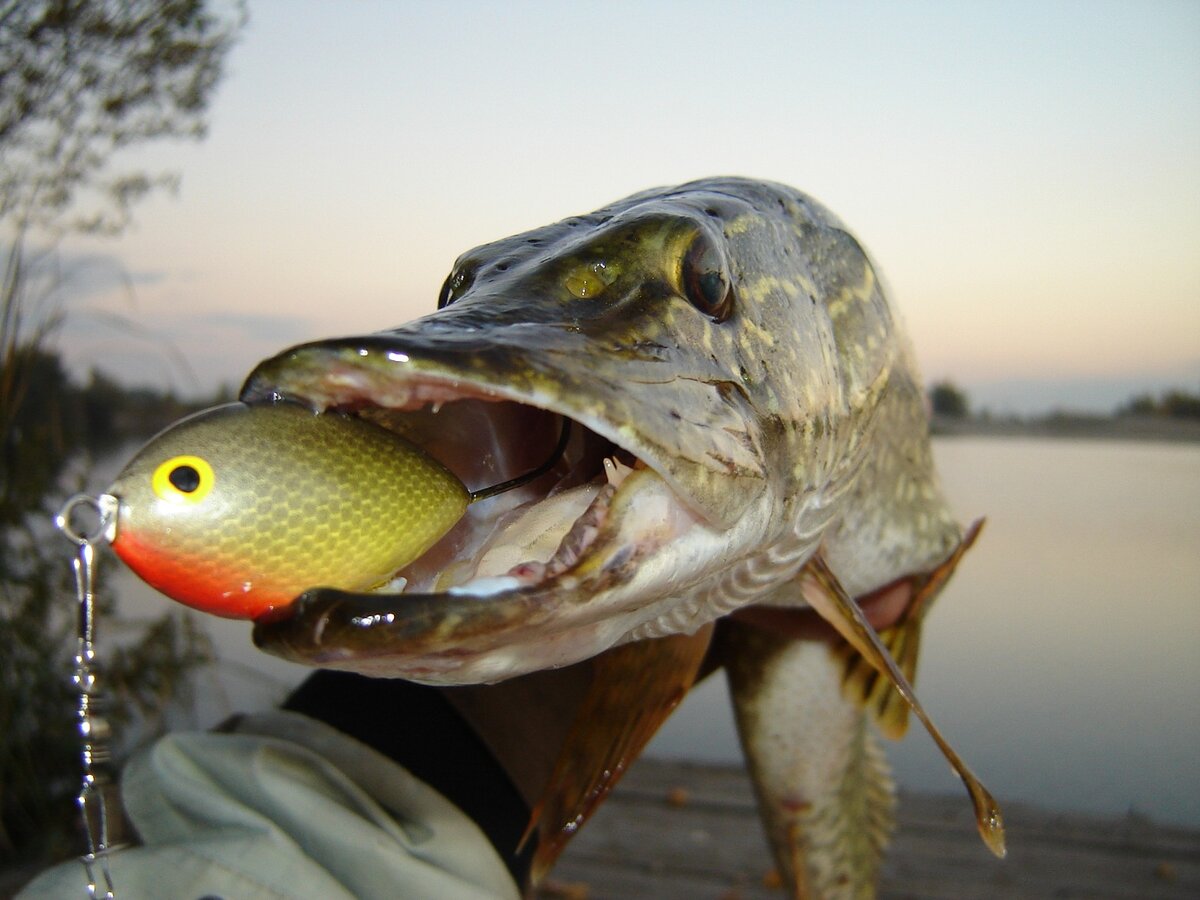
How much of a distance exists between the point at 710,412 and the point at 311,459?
30 cm

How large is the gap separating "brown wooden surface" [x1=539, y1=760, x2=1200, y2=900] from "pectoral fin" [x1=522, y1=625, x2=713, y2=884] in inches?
76.7

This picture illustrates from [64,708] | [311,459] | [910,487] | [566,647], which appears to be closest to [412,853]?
[566,647]

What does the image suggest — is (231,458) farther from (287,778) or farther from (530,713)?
(530,713)

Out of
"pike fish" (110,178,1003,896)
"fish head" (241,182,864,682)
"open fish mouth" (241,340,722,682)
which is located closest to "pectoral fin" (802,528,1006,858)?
"pike fish" (110,178,1003,896)

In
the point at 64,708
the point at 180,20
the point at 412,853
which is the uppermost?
the point at 180,20

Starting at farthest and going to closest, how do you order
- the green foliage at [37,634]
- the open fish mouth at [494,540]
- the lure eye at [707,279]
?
the green foliage at [37,634], the lure eye at [707,279], the open fish mouth at [494,540]

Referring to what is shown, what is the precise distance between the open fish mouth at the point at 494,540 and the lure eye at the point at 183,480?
0.06 meters

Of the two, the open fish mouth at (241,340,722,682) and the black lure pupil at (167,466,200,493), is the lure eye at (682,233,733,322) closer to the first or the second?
the open fish mouth at (241,340,722,682)

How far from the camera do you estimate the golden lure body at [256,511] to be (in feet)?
1.95

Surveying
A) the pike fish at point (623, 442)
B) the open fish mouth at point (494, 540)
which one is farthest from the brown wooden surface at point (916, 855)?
the open fish mouth at point (494, 540)

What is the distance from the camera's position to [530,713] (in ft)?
4.25

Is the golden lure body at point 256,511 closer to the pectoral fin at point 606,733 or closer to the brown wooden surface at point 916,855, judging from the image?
the pectoral fin at point 606,733

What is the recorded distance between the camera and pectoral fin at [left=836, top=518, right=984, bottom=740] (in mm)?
1413

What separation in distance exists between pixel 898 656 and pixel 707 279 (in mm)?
898
